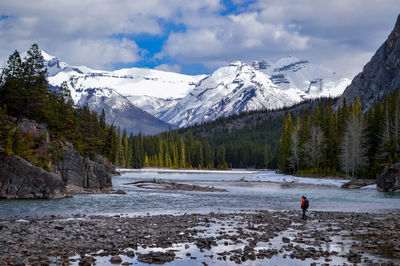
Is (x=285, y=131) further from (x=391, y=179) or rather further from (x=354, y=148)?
(x=391, y=179)

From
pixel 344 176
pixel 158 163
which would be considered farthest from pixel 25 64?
pixel 158 163

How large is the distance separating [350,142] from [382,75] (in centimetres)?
12002

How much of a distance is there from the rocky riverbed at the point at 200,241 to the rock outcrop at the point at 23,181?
14.4 m

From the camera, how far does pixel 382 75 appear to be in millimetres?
188000

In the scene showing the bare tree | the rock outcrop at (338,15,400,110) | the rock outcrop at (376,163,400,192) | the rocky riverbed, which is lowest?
the rocky riverbed

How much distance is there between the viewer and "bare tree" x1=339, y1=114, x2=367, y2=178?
82.9m

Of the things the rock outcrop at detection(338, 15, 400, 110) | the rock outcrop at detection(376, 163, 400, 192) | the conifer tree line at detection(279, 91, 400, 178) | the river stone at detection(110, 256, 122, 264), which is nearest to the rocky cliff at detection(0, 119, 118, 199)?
the river stone at detection(110, 256, 122, 264)

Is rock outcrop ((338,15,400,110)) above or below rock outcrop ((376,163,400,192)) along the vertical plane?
above

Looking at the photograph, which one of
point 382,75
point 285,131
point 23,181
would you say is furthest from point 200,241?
point 382,75

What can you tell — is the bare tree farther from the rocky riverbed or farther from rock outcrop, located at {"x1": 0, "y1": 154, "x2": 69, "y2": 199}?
rock outcrop, located at {"x1": 0, "y1": 154, "x2": 69, "y2": 199}

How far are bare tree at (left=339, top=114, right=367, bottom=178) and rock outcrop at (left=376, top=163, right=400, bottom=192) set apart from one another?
21653mm

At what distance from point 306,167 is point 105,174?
60486 millimetres

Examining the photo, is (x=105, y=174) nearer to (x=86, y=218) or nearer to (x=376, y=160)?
(x=86, y=218)

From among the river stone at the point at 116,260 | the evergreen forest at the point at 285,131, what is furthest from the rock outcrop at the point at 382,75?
the river stone at the point at 116,260
